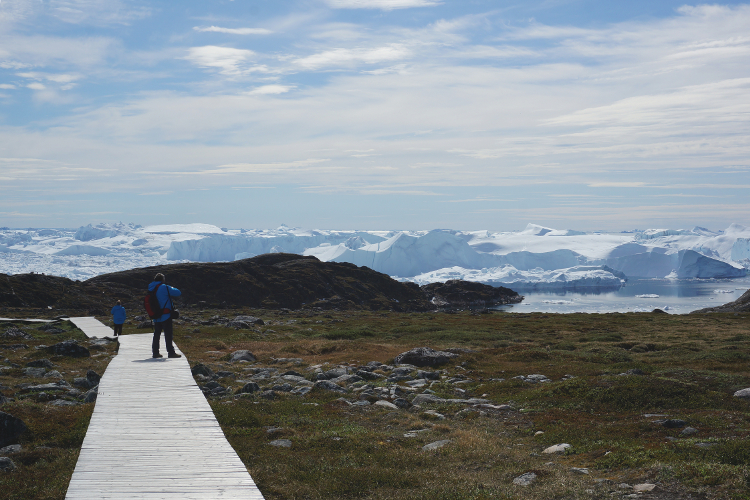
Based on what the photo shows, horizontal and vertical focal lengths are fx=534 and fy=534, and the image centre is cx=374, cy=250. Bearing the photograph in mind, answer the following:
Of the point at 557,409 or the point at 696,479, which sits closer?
the point at 696,479

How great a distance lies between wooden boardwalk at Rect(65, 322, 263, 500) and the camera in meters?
9.08

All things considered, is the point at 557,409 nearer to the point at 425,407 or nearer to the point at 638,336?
the point at 425,407

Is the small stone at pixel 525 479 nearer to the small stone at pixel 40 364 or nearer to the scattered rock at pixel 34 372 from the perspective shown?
the scattered rock at pixel 34 372

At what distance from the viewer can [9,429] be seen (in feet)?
39.6

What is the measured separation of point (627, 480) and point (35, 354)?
2541 centimetres

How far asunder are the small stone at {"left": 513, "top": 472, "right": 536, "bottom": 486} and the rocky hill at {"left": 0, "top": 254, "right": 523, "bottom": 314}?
96.2 meters

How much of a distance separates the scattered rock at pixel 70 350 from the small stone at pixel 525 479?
22274 mm

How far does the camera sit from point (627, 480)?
9.61 metres

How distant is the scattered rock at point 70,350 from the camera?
2483cm

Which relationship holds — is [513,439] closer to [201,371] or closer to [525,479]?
[525,479]

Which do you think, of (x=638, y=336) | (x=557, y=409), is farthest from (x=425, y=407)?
(x=638, y=336)

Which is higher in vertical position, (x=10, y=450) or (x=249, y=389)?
(x=10, y=450)

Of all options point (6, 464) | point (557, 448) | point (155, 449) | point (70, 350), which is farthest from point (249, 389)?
point (70, 350)

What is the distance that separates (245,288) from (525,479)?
142401 millimetres
